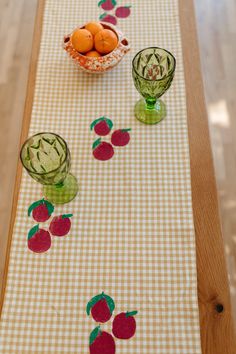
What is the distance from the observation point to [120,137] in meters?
0.92

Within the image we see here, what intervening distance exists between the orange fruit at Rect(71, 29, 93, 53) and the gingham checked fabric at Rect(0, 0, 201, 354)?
0.29 feet

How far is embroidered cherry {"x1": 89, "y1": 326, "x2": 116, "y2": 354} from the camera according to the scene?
71 cm

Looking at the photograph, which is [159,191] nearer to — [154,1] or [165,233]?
[165,233]

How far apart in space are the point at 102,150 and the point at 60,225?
22 cm

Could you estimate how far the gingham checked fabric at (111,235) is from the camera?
731 mm

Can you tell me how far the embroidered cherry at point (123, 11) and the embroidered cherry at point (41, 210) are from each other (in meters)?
0.66

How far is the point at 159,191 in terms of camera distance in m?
0.85

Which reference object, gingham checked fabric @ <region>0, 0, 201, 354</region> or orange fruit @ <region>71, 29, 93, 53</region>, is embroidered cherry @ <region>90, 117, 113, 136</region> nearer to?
gingham checked fabric @ <region>0, 0, 201, 354</region>

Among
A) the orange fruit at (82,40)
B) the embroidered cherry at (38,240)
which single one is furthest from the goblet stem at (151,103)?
the embroidered cherry at (38,240)

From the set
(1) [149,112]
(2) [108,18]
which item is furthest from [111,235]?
(2) [108,18]

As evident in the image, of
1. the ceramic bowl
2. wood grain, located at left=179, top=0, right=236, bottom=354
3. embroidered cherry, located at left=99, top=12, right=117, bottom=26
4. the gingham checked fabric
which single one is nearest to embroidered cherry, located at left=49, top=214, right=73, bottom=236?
the gingham checked fabric

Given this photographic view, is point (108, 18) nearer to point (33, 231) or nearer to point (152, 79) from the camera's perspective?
point (152, 79)

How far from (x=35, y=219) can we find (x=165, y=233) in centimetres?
31

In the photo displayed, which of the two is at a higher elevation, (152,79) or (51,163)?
(152,79)
